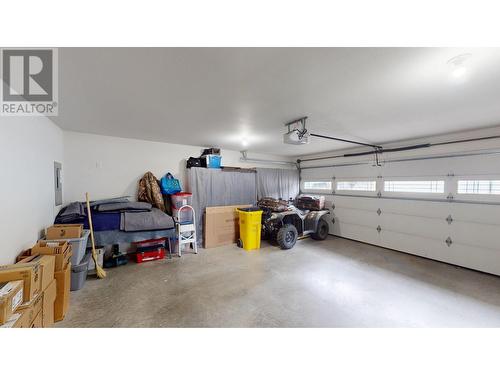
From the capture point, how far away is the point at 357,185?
5141mm

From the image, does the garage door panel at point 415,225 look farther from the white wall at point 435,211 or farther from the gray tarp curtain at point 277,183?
the gray tarp curtain at point 277,183

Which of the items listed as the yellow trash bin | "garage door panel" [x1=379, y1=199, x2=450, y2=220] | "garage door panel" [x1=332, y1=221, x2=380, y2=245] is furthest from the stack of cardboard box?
"garage door panel" [x1=379, y1=199, x2=450, y2=220]

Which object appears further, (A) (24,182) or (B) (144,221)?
(B) (144,221)

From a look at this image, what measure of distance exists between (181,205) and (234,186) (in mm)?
1538

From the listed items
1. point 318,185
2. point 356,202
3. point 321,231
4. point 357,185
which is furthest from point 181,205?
point 357,185

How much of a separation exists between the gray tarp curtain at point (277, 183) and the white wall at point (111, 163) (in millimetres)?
2304

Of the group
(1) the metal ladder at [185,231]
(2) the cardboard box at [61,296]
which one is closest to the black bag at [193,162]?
(1) the metal ladder at [185,231]

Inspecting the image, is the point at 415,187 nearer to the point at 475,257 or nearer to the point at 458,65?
the point at 475,257

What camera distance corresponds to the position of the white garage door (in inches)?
126

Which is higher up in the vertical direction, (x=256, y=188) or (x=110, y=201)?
(x=256, y=188)

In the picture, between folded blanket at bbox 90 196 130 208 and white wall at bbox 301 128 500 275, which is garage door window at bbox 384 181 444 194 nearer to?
white wall at bbox 301 128 500 275
